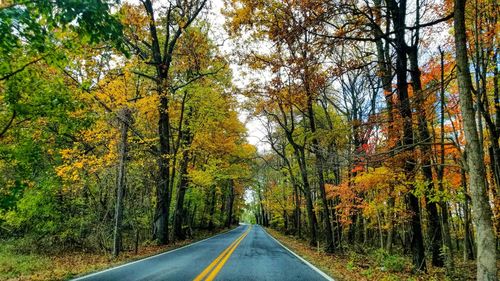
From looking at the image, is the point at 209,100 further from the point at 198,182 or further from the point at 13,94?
the point at 13,94

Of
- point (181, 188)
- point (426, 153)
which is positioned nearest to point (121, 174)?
point (181, 188)

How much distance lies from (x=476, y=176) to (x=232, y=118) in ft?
72.2

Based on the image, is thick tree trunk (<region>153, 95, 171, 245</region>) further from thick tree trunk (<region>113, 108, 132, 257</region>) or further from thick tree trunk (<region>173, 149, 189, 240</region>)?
thick tree trunk (<region>113, 108, 132, 257</region>)

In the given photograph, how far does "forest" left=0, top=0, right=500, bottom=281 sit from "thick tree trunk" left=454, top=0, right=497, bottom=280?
0.03 m

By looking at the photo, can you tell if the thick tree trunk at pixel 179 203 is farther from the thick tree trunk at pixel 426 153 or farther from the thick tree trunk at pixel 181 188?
the thick tree trunk at pixel 426 153

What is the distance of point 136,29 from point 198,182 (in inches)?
415

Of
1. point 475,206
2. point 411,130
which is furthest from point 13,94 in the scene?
point 411,130

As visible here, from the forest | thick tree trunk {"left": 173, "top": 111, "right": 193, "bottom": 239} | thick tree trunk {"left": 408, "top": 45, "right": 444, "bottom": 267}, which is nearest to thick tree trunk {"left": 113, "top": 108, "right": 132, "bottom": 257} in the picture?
the forest

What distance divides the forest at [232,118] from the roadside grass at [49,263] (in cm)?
10

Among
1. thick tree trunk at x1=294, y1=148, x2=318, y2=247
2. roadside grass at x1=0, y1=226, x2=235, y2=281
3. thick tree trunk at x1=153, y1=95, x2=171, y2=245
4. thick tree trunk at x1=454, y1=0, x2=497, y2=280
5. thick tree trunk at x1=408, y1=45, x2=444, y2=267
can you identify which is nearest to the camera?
thick tree trunk at x1=454, y1=0, x2=497, y2=280

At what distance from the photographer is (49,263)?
1265 cm

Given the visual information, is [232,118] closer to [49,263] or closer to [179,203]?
[179,203]

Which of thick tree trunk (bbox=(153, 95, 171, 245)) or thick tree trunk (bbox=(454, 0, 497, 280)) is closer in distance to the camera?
thick tree trunk (bbox=(454, 0, 497, 280))

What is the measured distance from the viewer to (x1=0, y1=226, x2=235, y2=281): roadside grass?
8.68 metres
